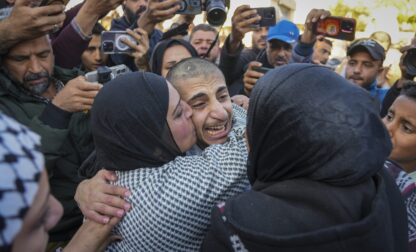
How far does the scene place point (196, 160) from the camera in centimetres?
153

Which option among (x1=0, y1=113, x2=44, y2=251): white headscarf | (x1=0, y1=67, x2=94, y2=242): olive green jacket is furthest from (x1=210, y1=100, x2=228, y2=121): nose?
(x1=0, y1=113, x2=44, y2=251): white headscarf

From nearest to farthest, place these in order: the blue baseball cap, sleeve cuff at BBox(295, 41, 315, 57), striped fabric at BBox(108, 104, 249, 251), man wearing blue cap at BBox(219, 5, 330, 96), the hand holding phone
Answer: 1. striped fabric at BBox(108, 104, 249, 251)
2. the hand holding phone
3. man wearing blue cap at BBox(219, 5, 330, 96)
4. sleeve cuff at BBox(295, 41, 315, 57)
5. the blue baseball cap

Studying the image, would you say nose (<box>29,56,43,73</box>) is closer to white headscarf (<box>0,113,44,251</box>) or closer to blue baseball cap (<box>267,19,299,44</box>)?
white headscarf (<box>0,113,44,251</box>)

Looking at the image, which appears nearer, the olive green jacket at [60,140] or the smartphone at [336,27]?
the olive green jacket at [60,140]

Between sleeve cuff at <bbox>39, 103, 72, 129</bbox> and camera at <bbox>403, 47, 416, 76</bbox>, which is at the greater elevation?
sleeve cuff at <bbox>39, 103, 72, 129</bbox>

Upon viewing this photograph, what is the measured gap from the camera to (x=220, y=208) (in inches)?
48.2

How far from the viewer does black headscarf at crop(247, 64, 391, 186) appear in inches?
44.7

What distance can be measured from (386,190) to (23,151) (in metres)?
1.12

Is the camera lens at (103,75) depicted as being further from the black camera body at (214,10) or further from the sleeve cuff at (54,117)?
the black camera body at (214,10)

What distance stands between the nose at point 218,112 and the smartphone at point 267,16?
4.56 feet

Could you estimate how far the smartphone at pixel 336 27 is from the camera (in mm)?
3527

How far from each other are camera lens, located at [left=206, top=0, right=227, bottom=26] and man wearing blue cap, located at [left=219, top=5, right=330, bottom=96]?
17 cm

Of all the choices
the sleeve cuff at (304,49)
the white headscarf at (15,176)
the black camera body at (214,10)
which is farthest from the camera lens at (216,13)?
the white headscarf at (15,176)

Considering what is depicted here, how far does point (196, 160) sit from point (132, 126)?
28cm
